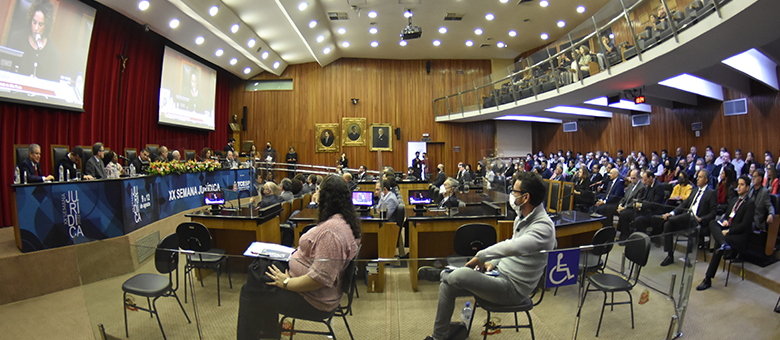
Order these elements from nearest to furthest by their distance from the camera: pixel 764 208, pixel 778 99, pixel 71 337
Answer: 1. pixel 71 337
2. pixel 764 208
3. pixel 778 99

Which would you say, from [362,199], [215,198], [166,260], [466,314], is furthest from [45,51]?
[466,314]

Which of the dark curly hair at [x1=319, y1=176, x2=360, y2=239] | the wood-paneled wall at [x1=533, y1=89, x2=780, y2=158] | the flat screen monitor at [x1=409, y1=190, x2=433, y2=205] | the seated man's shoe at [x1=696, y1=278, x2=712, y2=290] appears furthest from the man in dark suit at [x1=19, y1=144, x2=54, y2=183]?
the wood-paneled wall at [x1=533, y1=89, x2=780, y2=158]

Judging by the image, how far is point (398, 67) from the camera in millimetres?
14969

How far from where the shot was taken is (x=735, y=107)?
841cm

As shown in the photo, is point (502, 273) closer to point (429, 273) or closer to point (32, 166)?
point (429, 273)

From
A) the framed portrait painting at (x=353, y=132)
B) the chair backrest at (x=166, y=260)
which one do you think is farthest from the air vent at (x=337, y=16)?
the chair backrest at (x=166, y=260)

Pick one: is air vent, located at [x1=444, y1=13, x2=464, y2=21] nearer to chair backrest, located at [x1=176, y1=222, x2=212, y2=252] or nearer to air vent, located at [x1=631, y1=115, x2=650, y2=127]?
air vent, located at [x1=631, y1=115, x2=650, y2=127]

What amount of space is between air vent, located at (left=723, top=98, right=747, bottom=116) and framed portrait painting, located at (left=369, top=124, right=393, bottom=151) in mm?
10276

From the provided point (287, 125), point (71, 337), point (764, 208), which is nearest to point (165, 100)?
point (287, 125)

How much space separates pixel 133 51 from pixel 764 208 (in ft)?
38.6

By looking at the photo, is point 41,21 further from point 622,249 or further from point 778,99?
point 778,99

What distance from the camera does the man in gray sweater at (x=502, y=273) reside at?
1.94 m

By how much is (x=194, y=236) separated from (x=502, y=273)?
3.12m

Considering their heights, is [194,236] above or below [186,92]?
below
